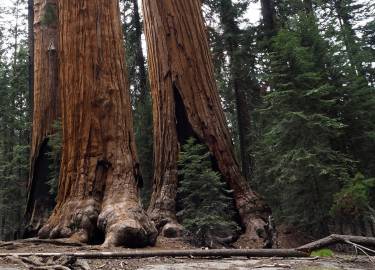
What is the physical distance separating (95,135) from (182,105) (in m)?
2.49

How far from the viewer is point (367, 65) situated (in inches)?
698

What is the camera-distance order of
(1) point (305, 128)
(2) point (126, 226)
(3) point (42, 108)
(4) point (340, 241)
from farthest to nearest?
(3) point (42, 108) → (1) point (305, 128) → (2) point (126, 226) → (4) point (340, 241)

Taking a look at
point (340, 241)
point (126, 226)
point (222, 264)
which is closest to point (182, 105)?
point (126, 226)

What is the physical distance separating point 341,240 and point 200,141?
4168 mm

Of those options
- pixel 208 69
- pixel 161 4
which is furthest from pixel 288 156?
pixel 161 4

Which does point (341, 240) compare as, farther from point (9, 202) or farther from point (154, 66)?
point (9, 202)

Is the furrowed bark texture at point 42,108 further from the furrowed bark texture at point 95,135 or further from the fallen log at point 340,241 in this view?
the fallen log at point 340,241

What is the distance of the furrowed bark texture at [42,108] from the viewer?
861cm

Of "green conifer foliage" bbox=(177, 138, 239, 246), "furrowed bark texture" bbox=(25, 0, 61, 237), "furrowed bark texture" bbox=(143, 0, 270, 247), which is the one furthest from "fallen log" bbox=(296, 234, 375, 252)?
"furrowed bark texture" bbox=(25, 0, 61, 237)

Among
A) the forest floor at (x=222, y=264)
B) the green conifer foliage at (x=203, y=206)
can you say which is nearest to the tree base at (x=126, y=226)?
the forest floor at (x=222, y=264)

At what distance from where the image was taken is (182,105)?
804 centimetres

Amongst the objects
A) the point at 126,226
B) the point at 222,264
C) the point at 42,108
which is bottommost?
the point at 222,264

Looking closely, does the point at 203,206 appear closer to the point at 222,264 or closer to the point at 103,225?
the point at 103,225

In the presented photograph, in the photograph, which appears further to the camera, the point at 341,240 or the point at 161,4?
the point at 161,4
